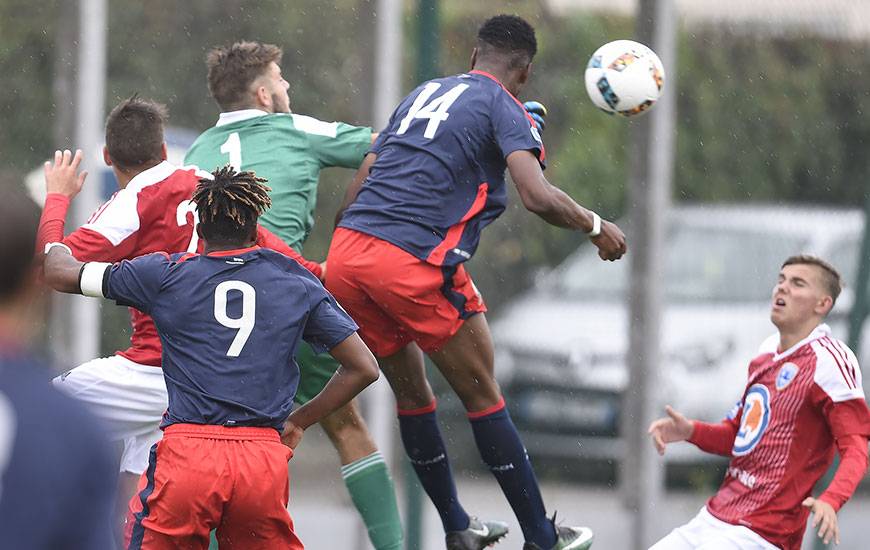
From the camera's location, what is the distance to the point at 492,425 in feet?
18.6

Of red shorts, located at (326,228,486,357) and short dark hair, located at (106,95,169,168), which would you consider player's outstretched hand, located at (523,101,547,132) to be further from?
short dark hair, located at (106,95,169,168)

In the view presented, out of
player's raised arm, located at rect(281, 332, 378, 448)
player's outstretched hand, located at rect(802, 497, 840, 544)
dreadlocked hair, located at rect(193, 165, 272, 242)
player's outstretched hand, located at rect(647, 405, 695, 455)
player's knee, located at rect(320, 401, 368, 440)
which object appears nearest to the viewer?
dreadlocked hair, located at rect(193, 165, 272, 242)

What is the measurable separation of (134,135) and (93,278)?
0.82 metres

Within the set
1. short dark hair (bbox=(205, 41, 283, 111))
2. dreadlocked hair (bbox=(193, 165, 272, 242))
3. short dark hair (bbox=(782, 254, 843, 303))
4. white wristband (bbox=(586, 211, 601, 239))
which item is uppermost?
short dark hair (bbox=(205, 41, 283, 111))

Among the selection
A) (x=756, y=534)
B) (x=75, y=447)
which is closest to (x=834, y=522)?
(x=756, y=534)

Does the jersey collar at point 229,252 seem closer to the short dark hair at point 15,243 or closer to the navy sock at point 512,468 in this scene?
the navy sock at point 512,468

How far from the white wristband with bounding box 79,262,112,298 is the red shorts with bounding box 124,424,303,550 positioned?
1.64 feet

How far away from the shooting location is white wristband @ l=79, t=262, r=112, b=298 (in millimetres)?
4695

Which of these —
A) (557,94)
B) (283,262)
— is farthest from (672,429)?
(557,94)

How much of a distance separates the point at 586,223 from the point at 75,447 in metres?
3.06

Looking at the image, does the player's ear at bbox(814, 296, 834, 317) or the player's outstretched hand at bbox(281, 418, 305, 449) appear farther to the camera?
the player's ear at bbox(814, 296, 834, 317)

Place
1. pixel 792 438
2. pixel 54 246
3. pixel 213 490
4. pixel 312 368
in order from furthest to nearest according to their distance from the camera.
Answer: pixel 312 368
pixel 792 438
pixel 54 246
pixel 213 490

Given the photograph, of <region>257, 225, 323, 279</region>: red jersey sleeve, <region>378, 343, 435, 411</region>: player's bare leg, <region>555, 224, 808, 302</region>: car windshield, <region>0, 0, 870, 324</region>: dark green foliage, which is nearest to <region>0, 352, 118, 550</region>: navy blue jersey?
<region>257, 225, 323, 279</region>: red jersey sleeve

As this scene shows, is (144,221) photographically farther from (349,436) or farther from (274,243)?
(349,436)
